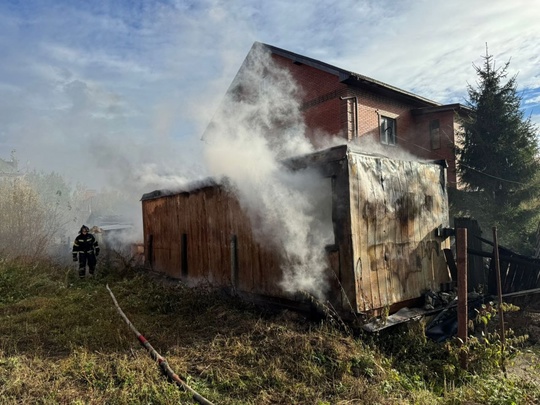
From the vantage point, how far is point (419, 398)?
368cm

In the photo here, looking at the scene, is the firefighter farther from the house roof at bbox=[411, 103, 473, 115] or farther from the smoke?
the house roof at bbox=[411, 103, 473, 115]

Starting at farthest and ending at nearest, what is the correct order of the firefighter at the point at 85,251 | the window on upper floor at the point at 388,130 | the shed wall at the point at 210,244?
the window on upper floor at the point at 388,130 < the firefighter at the point at 85,251 < the shed wall at the point at 210,244

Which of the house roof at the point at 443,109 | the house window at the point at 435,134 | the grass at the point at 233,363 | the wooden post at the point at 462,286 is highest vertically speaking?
the house roof at the point at 443,109

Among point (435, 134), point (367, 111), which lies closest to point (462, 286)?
point (367, 111)

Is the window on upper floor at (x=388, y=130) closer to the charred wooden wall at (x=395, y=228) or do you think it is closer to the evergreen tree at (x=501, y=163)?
the evergreen tree at (x=501, y=163)

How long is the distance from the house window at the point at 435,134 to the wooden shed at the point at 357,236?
11395mm

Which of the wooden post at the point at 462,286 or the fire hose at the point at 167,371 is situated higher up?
the wooden post at the point at 462,286

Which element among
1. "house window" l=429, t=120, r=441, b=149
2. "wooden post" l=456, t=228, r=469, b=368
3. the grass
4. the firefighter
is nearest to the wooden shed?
the grass

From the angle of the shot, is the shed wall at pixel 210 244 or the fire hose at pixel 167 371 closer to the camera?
the fire hose at pixel 167 371

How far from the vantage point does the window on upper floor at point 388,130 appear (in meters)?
16.2

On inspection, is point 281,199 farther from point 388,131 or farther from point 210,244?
point 388,131

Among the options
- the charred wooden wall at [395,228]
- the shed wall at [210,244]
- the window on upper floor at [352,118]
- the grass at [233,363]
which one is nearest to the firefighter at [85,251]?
the shed wall at [210,244]

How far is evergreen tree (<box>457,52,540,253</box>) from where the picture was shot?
13.6m

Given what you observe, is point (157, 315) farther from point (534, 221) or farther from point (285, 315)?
point (534, 221)
